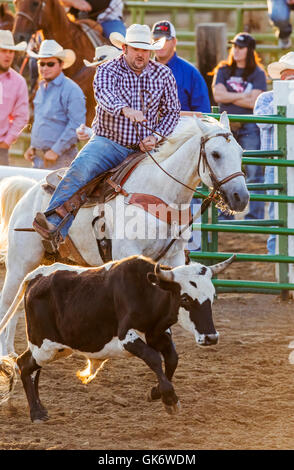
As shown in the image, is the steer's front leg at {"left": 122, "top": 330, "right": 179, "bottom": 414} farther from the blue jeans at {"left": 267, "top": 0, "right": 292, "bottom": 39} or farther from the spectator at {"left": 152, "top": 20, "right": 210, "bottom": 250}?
the blue jeans at {"left": 267, "top": 0, "right": 292, "bottom": 39}

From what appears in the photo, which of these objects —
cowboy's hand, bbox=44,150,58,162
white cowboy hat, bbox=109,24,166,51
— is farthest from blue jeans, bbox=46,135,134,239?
cowboy's hand, bbox=44,150,58,162

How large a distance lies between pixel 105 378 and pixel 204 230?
8.01 feet

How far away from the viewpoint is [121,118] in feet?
25.0

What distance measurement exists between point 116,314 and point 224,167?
1.36 m

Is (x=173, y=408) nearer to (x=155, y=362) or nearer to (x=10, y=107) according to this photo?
(x=155, y=362)

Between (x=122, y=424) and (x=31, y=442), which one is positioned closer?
(x=31, y=442)

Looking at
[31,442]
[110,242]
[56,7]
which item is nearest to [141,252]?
[110,242]

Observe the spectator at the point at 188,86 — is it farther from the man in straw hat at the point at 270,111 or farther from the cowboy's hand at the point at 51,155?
the cowboy's hand at the point at 51,155

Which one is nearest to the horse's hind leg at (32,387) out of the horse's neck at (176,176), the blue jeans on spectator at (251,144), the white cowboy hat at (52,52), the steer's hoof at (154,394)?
the steer's hoof at (154,394)

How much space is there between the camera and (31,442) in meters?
6.17

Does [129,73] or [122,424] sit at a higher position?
[129,73]

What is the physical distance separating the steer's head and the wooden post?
9363 millimetres

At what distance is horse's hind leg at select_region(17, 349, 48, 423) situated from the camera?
6.63m
